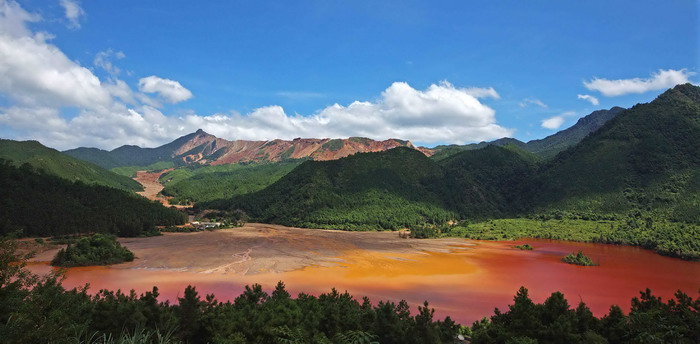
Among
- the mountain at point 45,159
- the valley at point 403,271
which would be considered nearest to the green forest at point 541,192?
the valley at point 403,271

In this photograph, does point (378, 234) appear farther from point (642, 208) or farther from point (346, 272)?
point (642, 208)

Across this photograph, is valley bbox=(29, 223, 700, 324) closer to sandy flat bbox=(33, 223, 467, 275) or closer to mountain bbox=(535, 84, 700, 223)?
sandy flat bbox=(33, 223, 467, 275)

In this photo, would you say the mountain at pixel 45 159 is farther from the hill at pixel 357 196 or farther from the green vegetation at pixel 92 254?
the green vegetation at pixel 92 254

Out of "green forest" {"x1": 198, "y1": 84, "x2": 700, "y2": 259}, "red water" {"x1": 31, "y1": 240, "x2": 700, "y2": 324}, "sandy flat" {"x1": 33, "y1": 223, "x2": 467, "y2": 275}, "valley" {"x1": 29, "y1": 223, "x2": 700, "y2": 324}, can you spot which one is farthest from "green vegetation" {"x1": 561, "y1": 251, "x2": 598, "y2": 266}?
"sandy flat" {"x1": 33, "y1": 223, "x2": 467, "y2": 275}

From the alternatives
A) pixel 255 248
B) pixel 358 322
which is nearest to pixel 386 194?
pixel 255 248

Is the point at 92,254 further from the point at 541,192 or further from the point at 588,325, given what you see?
the point at 541,192
